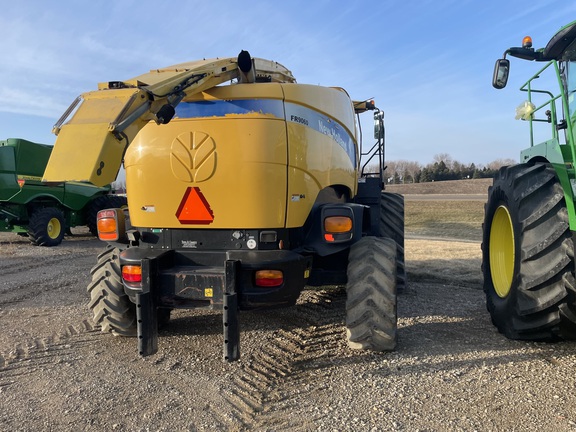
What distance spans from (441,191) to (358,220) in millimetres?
34551

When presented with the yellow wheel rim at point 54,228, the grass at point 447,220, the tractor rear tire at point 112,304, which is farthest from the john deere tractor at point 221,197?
the grass at point 447,220

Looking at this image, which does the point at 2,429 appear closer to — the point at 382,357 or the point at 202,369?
the point at 202,369

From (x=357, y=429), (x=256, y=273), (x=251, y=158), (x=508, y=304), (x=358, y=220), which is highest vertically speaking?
(x=251, y=158)

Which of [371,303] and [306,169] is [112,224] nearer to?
[306,169]

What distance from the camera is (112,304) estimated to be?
4016 mm

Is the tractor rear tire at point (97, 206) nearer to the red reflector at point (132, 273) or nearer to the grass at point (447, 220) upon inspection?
the grass at point (447, 220)

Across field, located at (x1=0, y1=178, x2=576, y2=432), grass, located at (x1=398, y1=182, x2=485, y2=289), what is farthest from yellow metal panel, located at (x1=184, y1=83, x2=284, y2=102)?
grass, located at (x1=398, y1=182, x2=485, y2=289)

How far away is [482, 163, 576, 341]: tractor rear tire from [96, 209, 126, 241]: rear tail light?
11.5ft

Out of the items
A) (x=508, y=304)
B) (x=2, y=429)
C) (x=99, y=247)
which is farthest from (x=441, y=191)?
(x=2, y=429)

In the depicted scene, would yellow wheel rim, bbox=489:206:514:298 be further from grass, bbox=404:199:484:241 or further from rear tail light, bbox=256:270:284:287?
grass, bbox=404:199:484:241

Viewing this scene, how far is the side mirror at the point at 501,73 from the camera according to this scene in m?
3.97

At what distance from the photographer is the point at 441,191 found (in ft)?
119

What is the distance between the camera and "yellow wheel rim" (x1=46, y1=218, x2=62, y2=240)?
1179 cm

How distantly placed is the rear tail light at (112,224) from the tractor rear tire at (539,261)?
3.49 m
